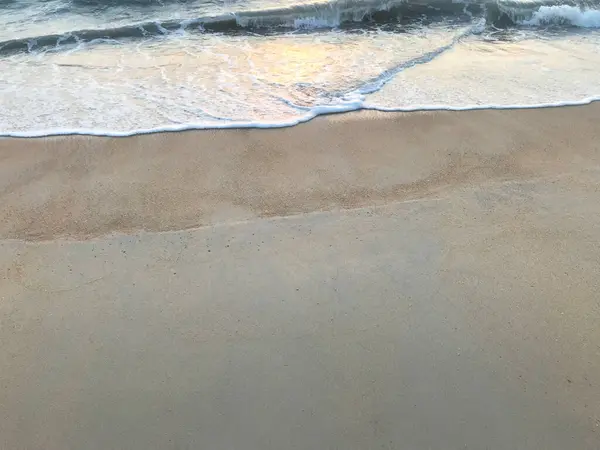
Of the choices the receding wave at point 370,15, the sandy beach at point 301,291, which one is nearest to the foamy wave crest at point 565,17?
the receding wave at point 370,15

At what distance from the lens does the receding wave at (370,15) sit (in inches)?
295

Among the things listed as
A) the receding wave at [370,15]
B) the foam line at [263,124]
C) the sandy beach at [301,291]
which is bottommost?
the sandy beach at [301,291]

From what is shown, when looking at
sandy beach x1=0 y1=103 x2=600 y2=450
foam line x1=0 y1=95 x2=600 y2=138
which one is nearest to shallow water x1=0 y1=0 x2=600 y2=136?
foam line x1=0 y1=95 x2=600 y2=138

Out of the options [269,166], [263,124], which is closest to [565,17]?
[263,124]

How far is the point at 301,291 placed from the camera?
9.52 ft

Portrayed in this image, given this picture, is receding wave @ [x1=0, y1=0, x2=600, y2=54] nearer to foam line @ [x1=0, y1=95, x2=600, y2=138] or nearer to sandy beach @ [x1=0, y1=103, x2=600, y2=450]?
foam line @ [x1=0, y1=95, x2=600, y2=138]

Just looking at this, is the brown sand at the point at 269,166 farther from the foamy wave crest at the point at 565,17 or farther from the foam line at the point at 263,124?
the foamy wave crest at the point at 565,17

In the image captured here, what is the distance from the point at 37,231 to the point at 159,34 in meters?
4.90

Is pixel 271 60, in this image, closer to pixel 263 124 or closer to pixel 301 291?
pixel 263 124

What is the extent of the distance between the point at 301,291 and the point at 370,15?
22.2 ft

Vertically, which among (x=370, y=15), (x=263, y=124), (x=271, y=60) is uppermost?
(x=370, y=15)

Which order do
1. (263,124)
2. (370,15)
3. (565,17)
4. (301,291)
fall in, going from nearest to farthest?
(301,291)
(263,124)
(565,17)
(370,15)

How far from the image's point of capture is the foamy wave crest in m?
7.77

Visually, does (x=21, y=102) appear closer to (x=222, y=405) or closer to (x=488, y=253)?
(x=222, y=405)
